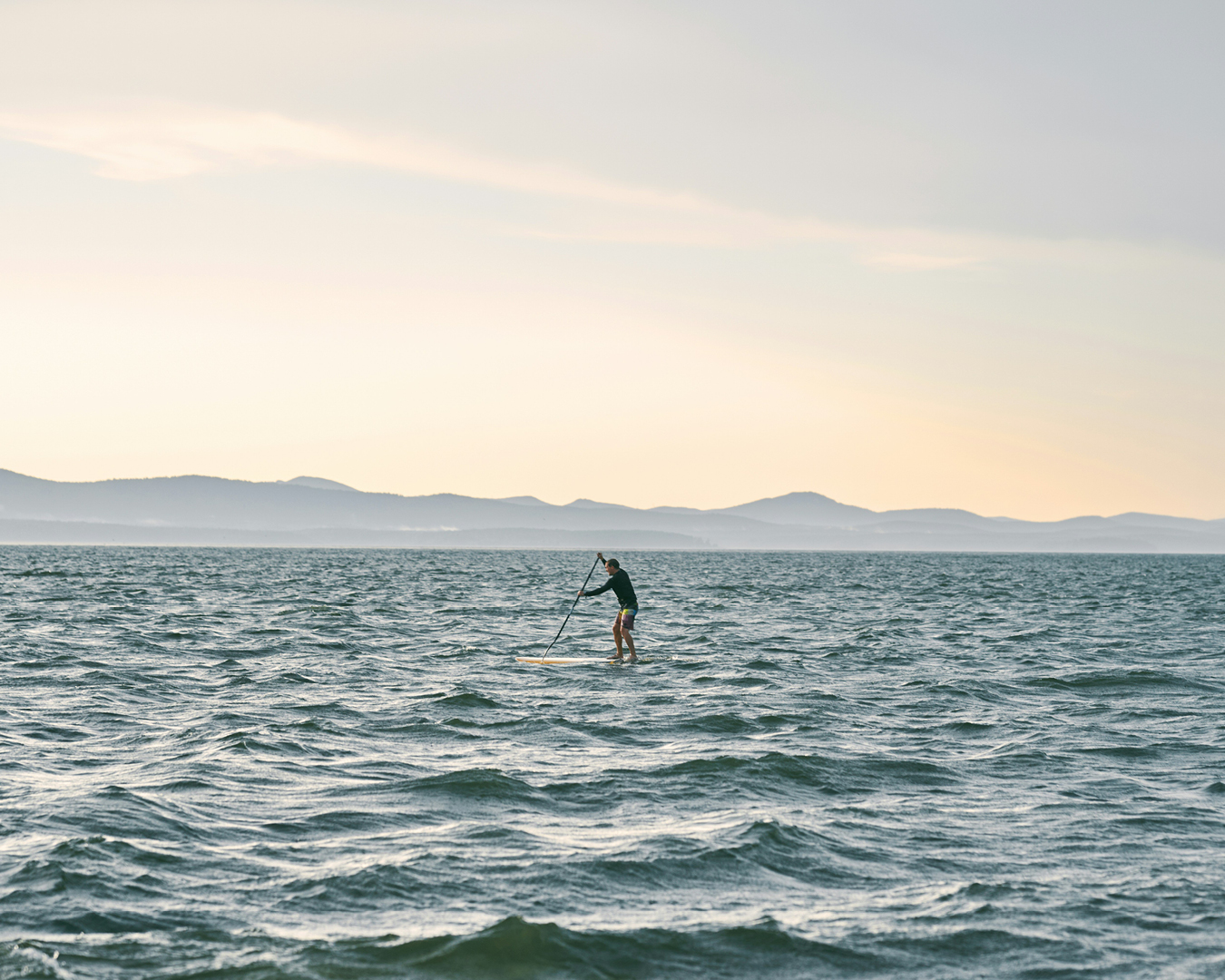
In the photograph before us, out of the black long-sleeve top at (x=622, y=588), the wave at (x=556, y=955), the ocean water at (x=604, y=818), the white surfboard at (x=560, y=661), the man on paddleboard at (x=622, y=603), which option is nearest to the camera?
the wave at (x=556, y=955)

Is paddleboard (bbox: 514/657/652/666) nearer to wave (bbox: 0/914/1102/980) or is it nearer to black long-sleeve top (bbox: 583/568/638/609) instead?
black long-sleeve top (bbox: 583/568/638/609)

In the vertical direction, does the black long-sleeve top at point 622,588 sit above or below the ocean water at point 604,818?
above

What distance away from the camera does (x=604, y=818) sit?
1223 centimetres

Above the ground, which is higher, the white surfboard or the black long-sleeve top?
the black long-sleeve top

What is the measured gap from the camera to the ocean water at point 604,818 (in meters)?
8.48

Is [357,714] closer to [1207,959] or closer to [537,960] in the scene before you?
[537,960]

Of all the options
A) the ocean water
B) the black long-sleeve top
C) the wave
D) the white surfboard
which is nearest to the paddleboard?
the white surfboard

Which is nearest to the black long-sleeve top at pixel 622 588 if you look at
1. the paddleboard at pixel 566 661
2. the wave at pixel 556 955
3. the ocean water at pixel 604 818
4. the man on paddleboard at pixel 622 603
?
the man on paddleboard at pixel 622 603

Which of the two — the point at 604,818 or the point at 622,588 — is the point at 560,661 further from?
the point at 604,818

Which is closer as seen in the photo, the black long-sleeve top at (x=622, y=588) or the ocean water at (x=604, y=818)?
the ocean water at (x=604, y=818)

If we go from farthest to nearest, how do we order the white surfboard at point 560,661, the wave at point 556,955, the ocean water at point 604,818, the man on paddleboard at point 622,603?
the man on paddleboard at point 622,603
the white surfboard at point 560,661
the ocean water at point 604,818
the wave at point 556,955

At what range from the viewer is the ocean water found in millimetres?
8484

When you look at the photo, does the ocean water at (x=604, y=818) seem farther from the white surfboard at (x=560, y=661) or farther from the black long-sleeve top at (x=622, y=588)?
the black long-sleeve top at (x=622, y=588)

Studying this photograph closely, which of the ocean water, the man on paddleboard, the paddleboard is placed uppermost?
the man on paddleboard
